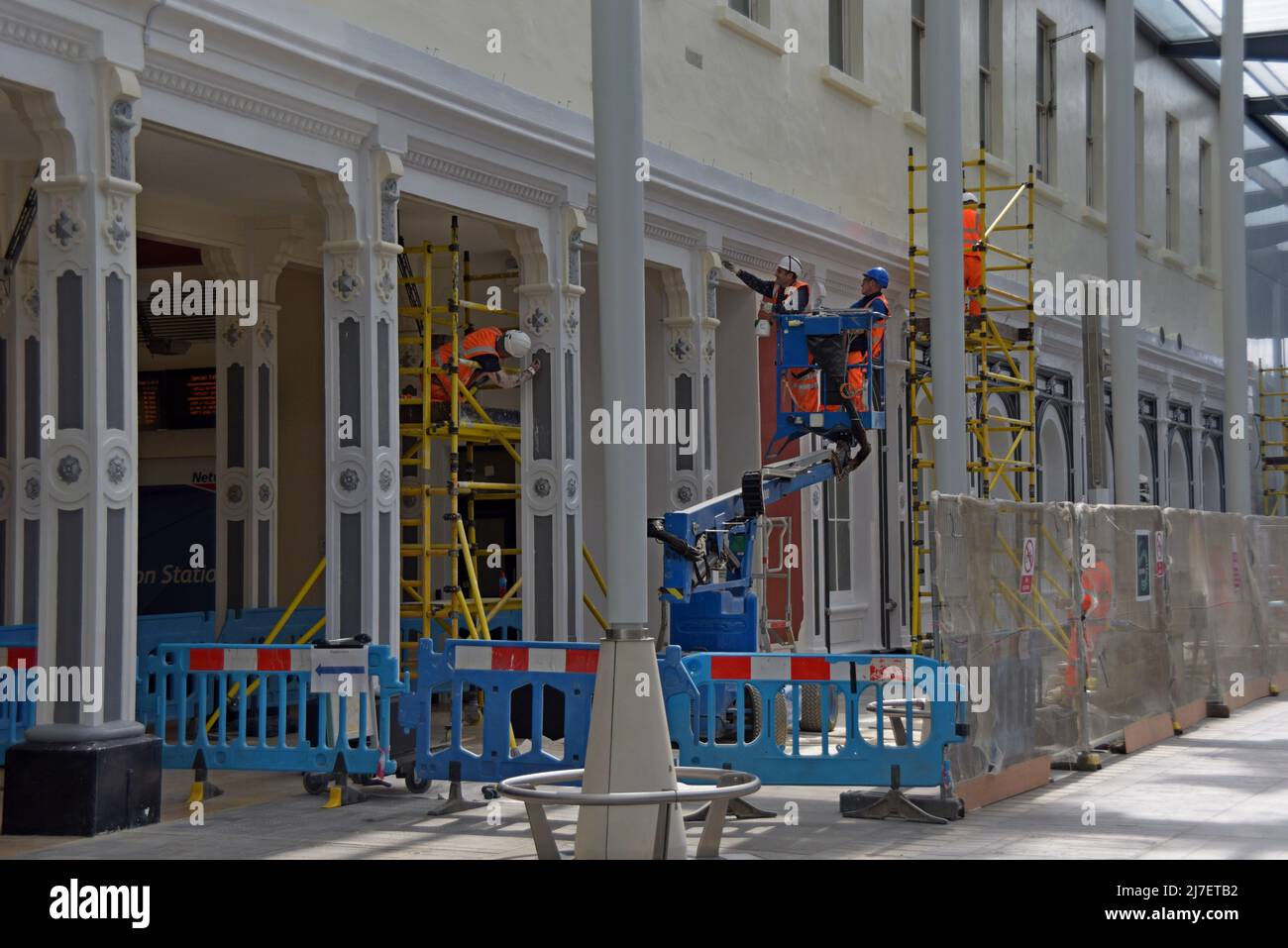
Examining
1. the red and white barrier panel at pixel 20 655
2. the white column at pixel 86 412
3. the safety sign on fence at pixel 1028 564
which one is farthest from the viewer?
the safety sign on fence at pixel 1028 564

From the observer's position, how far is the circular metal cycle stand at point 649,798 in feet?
25.8

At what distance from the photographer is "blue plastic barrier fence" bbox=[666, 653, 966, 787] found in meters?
11.2

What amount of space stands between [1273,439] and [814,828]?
37.2 meters

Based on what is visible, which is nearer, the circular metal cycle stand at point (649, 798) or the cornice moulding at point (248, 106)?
the circular metal cycle stand at point (649, 798)

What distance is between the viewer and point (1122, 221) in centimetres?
1931

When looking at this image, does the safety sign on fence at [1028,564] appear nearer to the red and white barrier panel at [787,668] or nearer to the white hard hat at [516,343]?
the red and white barrier panel at [787,668]

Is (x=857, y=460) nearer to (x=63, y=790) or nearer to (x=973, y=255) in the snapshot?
(x=973, y=255)

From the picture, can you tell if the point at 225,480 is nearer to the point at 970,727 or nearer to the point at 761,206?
the point at 761,206

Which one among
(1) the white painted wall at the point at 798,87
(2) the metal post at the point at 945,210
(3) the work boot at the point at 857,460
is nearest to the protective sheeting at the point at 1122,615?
(2) the metal post at the point at 945,210

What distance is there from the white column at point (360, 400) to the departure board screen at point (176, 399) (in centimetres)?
732

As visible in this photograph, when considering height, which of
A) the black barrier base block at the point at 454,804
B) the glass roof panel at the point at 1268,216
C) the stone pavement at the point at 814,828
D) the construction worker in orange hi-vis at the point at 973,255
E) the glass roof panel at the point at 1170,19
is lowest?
the stone pavement at the point at 814,828

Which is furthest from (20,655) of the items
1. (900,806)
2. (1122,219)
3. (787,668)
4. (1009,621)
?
(1122,219)
